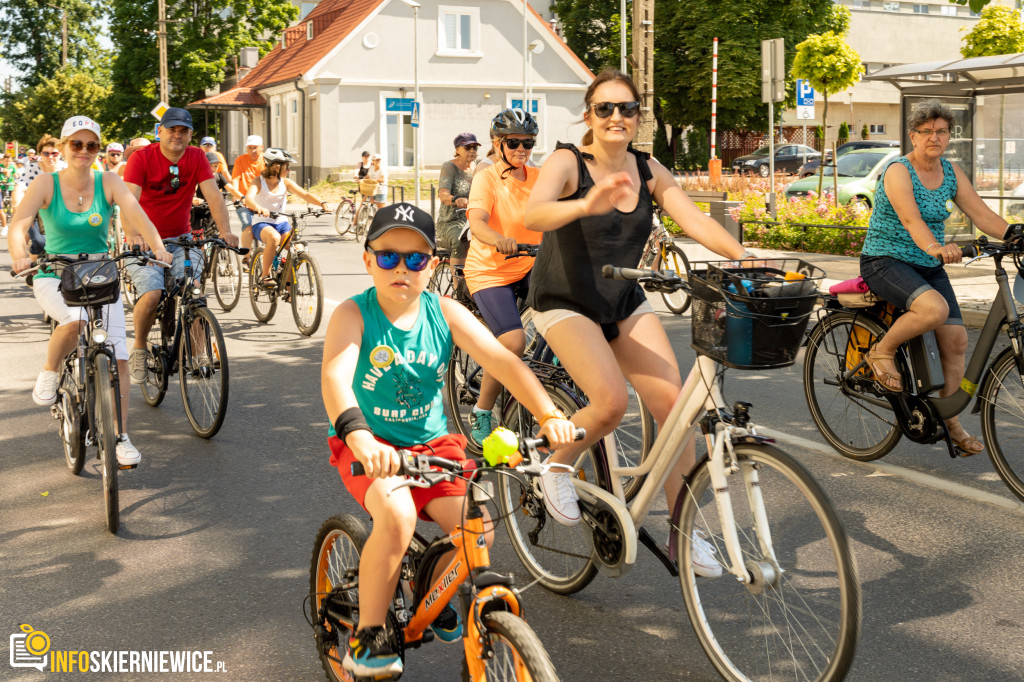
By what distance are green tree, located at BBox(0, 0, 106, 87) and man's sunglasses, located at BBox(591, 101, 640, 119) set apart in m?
88.5

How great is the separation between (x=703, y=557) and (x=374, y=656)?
1.15m

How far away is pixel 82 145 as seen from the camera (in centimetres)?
640

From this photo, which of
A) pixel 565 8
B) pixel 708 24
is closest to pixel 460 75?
pixel 708 24

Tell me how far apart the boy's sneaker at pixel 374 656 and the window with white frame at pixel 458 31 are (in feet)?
145

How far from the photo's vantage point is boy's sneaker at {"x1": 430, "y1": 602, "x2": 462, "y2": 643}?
3404mm

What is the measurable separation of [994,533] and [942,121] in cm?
217

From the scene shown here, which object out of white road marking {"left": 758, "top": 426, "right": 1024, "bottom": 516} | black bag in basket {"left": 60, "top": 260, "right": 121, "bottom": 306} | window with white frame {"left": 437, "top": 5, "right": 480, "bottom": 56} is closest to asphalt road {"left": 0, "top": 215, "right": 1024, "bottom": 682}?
white road marking {"left": 758, "top": 426, "right": 1024, "bottom": 516}

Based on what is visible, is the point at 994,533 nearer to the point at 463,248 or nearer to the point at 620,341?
the point at 620,341

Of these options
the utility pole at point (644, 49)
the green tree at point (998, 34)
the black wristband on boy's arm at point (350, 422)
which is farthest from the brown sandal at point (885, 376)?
the green tree at point (998, 34)

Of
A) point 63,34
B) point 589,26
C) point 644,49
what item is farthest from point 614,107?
point 63,34

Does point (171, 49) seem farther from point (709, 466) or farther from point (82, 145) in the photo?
point (709, 466)

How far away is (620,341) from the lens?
449cm

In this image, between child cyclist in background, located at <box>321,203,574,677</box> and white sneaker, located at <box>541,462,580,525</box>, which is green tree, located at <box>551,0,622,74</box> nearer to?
white sneaker, located at <box>541,462,580,525</box>

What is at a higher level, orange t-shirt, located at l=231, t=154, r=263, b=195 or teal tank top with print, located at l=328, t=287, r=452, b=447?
orange t-shirt, located at l=231, t=154, r=263, b=195
